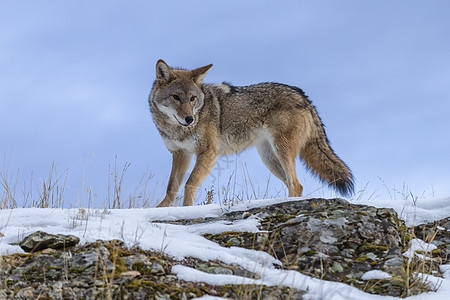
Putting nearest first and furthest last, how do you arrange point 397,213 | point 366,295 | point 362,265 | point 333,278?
point 366,295 < point 333,278 < point 362,265 < point 397,213

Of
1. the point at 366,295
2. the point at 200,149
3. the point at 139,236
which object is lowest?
the point at 366,295

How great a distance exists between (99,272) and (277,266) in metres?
1.45

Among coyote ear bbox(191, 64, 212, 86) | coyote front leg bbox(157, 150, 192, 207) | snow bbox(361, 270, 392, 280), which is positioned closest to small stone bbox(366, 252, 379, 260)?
snow bbox(361, 270, 392, 280)

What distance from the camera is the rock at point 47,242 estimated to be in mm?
3752

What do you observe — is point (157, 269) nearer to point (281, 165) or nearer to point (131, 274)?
point (131, 274)

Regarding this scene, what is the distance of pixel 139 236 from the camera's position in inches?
154

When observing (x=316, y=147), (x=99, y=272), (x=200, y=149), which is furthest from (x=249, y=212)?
(x=316, y=147)

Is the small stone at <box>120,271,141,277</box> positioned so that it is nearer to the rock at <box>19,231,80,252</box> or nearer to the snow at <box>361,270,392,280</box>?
the rock at <box>19,231,80,252</box>

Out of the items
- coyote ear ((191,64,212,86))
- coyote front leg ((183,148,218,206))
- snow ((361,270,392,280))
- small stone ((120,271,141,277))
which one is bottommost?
snow ((361,270,392,280))

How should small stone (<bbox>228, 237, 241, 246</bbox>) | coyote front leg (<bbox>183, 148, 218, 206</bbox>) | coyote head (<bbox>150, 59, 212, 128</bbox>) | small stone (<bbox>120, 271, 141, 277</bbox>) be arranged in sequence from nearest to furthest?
1. small stone (<bbox>120, 271, 141, 277</bbox>)
2. small stone (<bbox>228, 237, 241, 246</bbox>)
3. coyote front leg (<bbox>183, 148, 218, 206</bbox>)
4. coyote head (<bbox>150, 59, 212, 128</bbox>)

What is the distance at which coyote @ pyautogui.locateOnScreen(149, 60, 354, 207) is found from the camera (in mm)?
7871

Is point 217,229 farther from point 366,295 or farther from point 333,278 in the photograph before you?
point 366,295

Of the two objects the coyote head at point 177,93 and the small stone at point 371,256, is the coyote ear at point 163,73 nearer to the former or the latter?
the coyote head at point 177,93

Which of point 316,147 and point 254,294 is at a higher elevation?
point 316,147
